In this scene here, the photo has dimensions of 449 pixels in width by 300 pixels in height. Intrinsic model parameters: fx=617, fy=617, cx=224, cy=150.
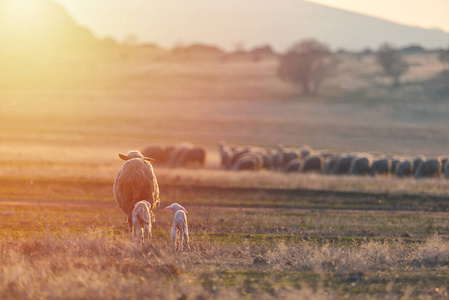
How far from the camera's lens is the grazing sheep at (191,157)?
1563 inches

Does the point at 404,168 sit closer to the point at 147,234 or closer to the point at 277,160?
the point at 277,160

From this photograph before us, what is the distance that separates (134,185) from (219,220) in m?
5.11

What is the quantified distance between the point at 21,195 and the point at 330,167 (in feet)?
64.6

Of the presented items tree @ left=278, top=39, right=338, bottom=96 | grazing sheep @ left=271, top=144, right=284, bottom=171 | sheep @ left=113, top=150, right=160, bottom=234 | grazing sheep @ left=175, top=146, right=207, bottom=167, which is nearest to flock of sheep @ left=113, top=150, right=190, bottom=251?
sheep @ left=113, top=150, right=160, bottom=234

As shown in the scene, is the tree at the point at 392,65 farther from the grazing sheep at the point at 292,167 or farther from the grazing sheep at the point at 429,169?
the grazing sheep at the point at 292,167

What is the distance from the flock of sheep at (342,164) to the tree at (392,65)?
6575 centimetres

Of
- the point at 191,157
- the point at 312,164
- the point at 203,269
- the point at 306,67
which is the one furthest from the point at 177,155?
the point at 306,67

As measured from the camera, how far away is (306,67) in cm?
9219

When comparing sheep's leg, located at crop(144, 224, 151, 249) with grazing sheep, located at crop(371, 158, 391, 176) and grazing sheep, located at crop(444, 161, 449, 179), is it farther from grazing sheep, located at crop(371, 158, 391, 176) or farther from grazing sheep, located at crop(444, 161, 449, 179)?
grazing sheep, located at crop(444, 161, 449, 179)

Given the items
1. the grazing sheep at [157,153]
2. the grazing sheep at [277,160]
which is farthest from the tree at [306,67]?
the grazing sheep at [277,160]

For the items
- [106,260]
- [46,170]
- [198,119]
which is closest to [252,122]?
[198,119]

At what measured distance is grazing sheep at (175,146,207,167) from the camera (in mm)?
39688

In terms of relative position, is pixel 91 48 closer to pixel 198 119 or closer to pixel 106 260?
pixel 198 119

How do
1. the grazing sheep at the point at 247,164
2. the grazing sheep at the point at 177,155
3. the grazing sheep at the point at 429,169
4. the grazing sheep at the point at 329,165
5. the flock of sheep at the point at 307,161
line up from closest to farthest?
the grazing sheep at the point at 429,169 → the flock of sheep at the point at 307,161 → the grazing sheep at the point at 247,164 → the grazing sheep at the point at 329,165 → the grazing sheep at the point at 177,155
